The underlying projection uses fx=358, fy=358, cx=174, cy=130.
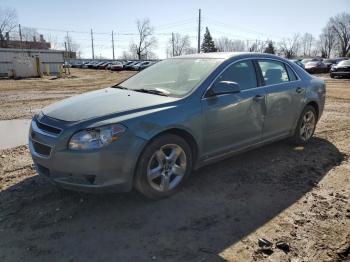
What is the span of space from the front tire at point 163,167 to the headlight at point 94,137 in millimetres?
392

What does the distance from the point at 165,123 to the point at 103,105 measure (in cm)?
74

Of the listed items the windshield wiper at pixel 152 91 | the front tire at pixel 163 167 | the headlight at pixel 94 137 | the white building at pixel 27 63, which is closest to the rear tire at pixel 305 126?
the front tire at pixel 163 167

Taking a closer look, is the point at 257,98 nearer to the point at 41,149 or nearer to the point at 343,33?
the point at 41,149

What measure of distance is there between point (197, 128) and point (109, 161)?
118 cm

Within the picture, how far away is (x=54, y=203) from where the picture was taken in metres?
3.97

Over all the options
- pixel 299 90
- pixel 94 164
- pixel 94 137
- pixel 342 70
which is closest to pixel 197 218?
pixel 94 164

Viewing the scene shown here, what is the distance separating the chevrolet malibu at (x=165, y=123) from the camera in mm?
3543

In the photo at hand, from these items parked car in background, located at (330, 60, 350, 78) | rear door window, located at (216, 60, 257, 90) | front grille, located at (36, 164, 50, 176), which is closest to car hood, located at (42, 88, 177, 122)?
front grille, located at (36, 164, 50, 176)

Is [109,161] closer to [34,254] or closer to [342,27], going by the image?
[34,254]

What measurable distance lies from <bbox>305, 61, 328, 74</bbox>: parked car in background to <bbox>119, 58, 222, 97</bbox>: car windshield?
33.0 metres

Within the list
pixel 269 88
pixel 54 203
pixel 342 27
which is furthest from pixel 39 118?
pixel 342 27

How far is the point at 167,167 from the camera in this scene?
405 cm

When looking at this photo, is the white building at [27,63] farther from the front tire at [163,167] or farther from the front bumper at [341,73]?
the front tire at [163,167]

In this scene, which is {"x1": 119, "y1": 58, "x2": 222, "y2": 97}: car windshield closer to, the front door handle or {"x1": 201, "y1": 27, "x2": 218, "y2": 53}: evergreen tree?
the front door handle
